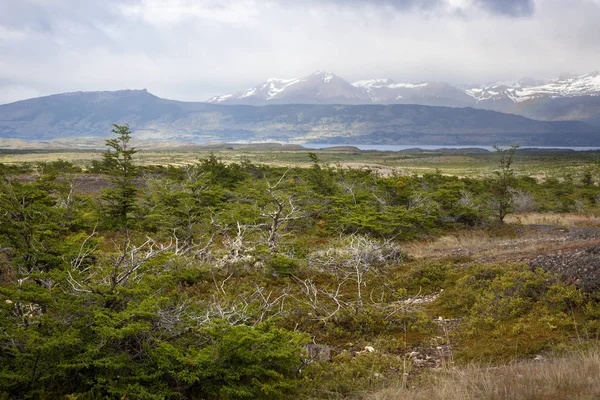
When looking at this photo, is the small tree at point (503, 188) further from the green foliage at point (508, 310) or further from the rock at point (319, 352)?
the rock at point (319, 352)

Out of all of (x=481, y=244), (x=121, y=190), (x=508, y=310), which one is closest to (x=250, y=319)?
(x=508, y=310)

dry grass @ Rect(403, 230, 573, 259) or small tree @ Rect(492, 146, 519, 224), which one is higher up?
small tree @ Rect(492, 146, 519, 224)

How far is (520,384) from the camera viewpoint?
4125 mm

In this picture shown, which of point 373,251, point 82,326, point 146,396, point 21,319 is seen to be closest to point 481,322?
point 373,251

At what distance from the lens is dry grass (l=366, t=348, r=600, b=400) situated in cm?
385

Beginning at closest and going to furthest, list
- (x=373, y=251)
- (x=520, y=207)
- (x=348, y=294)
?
(x=348, y=294) → (x=373, y=251) → (x=520, y=207)

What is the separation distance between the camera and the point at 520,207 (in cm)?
2600

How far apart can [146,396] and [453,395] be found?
10.1ft

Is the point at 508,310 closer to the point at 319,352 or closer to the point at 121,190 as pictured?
the point at 319,352

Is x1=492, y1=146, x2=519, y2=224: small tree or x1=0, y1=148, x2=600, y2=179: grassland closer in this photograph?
x1=492, y1=146, x2=519, y2=224: small tree

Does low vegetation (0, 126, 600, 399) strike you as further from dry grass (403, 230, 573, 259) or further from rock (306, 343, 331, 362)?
dry grass (403, 230, 573, 259)

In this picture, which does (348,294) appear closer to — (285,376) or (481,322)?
→ (481,322)

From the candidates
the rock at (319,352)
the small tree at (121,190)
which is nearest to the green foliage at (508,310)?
the rock at (319,352)

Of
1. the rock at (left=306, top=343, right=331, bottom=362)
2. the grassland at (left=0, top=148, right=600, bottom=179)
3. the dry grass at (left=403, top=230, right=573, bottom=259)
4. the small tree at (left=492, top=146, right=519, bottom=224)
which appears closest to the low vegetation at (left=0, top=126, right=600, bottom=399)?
the rock at (left=306, top=343, right=331, bottom=362)
